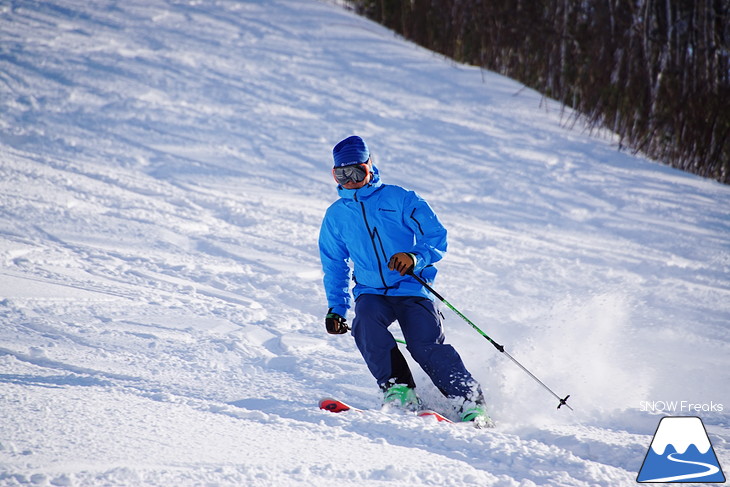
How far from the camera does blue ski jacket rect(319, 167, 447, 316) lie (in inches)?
114

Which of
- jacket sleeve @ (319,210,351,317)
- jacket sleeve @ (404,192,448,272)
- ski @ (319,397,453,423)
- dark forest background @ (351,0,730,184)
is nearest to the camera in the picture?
ski @ (319,397,453,423)

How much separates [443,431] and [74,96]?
25.1ft

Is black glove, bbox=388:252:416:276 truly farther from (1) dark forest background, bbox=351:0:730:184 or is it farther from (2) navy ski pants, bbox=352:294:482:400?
(1) dark forest background, bbox=351:0:730:184

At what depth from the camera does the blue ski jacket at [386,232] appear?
2.91 m

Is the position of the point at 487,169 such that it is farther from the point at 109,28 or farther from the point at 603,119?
the point at 109,28

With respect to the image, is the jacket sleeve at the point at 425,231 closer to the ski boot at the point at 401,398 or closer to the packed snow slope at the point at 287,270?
the ski boot at the point at 401,398

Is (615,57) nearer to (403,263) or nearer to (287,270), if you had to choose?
Result: (287,270)

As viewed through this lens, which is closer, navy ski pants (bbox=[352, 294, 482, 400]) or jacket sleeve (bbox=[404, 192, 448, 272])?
navy ski pants (bbox=[352, 294, 482, 400])

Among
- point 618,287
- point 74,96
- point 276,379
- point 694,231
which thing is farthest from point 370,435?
point 74,96

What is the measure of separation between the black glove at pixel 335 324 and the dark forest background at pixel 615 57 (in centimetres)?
724

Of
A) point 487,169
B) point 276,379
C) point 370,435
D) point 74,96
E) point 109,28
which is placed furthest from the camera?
point 109,28

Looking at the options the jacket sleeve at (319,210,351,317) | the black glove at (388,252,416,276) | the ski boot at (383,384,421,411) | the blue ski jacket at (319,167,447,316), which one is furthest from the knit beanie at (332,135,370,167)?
the ski boot at (383,384,421,411)

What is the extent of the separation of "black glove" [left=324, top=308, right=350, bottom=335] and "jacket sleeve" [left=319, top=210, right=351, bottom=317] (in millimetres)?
49

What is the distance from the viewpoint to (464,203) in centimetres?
648
